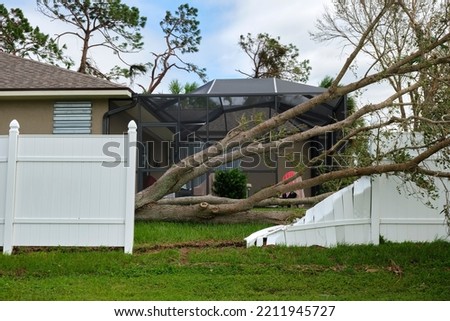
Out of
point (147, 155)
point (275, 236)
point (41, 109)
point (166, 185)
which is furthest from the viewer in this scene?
point (147, 155)

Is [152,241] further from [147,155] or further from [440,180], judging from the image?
[147,155]

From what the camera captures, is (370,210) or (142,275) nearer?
(142,275)

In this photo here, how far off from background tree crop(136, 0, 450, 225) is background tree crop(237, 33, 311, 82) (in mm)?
14936

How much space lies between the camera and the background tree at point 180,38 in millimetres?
24578

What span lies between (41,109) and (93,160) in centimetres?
826

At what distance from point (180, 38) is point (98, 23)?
3912mm

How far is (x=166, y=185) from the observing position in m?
9.85

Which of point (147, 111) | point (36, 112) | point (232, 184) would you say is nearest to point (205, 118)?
point (147, 111)

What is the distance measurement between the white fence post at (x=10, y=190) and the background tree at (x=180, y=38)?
698 inches

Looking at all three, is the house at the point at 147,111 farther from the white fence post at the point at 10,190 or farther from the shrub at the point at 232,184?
the white fence post at the point at 10,190

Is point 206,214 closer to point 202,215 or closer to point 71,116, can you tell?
point 202,215

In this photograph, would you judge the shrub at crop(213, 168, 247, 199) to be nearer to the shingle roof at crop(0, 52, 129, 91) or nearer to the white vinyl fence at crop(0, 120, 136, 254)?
the shingle roof at crop(0, 52, 129, 91)

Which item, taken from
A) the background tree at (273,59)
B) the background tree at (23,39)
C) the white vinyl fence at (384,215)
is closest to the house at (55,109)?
the background tree at (23,39)
